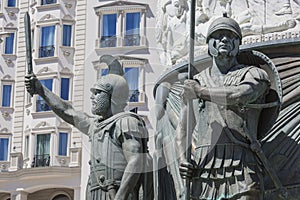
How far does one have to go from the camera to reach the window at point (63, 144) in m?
47.0

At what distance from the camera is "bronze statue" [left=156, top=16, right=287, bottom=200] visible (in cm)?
850

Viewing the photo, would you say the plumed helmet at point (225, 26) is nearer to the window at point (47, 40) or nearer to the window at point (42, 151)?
the window at point (42, 151)

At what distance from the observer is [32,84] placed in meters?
9.82

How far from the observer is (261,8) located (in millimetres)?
10672

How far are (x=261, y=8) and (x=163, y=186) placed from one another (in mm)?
2506

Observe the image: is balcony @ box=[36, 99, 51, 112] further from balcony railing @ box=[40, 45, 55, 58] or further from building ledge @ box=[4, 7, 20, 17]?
building ledge @ box=[4, 7, 20, 17]

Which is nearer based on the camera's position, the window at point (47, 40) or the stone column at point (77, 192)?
the stone column at point (77, 192)

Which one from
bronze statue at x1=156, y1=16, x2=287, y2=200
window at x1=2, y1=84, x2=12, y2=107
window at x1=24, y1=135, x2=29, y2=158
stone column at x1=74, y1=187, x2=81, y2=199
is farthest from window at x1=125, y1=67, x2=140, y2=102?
window at x1=2, y1=84, x2=12, y2=107

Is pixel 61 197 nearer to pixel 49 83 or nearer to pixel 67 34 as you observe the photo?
pixel 49 83

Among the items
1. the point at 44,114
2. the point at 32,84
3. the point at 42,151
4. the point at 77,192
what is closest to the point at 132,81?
the point at 32,84

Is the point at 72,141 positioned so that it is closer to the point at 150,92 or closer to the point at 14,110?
the point at 14,110

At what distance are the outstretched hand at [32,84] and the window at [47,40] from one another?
39.5 metres

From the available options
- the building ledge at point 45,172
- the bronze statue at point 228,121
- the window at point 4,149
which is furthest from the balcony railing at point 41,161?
the bronze statue at point 228,121

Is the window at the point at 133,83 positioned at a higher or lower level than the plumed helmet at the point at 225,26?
lower
